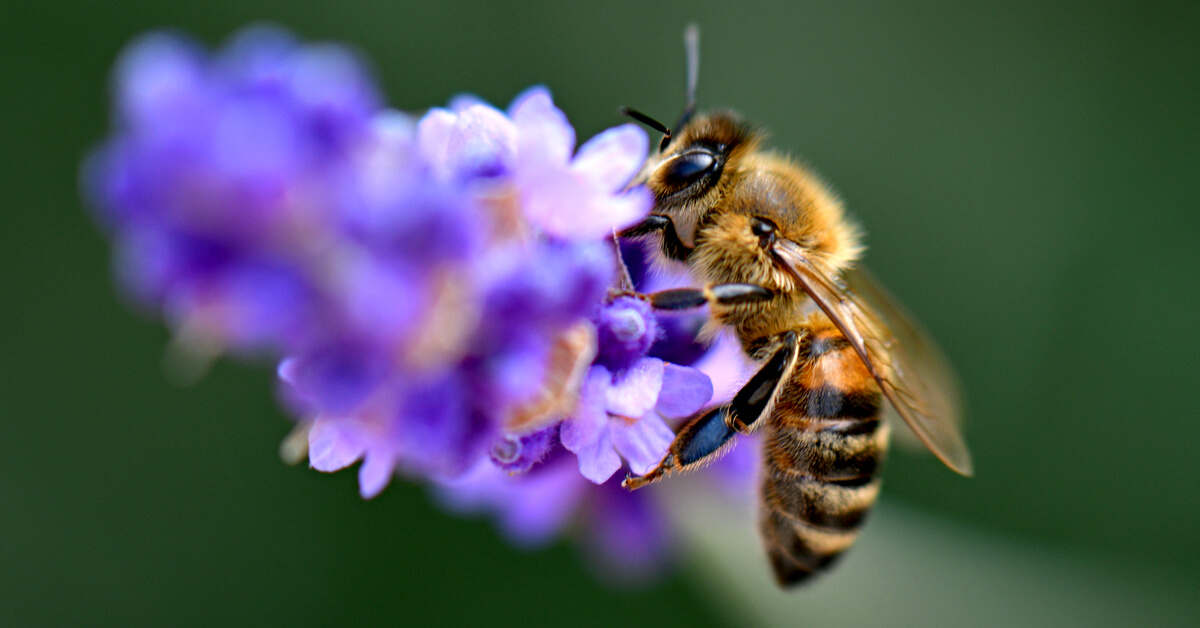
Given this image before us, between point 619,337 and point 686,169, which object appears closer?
point 619,337

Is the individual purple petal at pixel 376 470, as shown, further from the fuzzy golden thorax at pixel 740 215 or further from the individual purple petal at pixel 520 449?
the fuzzy golden thorax at pixel 740 215

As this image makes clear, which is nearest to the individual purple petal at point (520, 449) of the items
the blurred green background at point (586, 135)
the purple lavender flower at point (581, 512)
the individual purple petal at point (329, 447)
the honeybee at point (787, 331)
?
the individual purple petal at point (329, 447)

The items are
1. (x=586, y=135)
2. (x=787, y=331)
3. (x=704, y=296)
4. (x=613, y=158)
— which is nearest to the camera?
(x=613, y=158)

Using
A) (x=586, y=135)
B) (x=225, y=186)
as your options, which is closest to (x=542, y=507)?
(x=225, y=186)

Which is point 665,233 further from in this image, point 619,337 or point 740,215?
point 619,337

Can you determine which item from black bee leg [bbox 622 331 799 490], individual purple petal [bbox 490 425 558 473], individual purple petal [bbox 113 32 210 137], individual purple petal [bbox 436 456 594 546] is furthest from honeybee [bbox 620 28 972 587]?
individual purple petal [bbox 113 32 210 137]

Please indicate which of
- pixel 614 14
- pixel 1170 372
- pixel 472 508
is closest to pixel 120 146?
pixel 472 508
